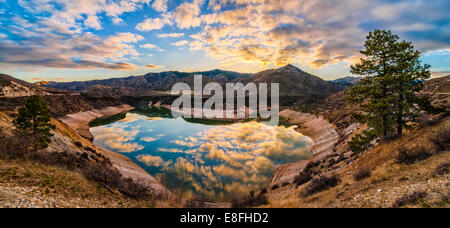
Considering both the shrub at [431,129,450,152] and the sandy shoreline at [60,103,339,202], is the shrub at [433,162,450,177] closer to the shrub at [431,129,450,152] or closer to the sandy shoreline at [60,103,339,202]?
the shrub at [431,129,450,152]

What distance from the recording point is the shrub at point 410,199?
18.6 feet

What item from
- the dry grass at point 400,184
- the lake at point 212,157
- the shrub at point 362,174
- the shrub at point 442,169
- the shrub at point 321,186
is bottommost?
the lake at point 212,157

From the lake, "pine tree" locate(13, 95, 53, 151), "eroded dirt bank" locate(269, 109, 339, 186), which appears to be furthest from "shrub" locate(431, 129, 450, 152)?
"pine tree" locate(13, 95, 53, 151)

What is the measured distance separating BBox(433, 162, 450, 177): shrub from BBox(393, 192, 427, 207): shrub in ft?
7.48

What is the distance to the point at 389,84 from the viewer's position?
13516mm

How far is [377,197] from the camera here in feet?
22.9

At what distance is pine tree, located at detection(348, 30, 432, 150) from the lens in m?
12.8

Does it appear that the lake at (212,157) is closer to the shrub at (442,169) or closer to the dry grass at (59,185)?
the dry grass at (59,185)

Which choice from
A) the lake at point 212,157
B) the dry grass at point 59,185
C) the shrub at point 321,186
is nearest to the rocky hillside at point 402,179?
the shrub at point 321,186

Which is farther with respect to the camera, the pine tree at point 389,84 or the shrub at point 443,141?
the pine tree at point 389,84

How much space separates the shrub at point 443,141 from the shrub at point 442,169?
3.48 m

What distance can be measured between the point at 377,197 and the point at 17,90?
4262 inches
